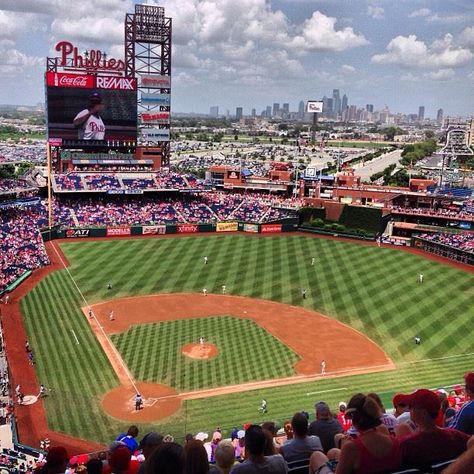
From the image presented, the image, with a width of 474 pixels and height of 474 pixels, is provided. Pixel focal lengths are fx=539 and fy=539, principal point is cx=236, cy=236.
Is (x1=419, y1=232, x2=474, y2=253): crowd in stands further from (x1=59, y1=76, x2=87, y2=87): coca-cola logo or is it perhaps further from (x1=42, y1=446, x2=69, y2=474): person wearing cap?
(x1=42, y1=446, x2=69, y2=474): person wearing cap

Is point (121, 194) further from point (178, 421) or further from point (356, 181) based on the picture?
point (178, 421)

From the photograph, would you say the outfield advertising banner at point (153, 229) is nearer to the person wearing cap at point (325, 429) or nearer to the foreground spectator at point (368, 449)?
the person wearing cap at point (325, 429)

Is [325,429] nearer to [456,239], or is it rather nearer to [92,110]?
[456,239]

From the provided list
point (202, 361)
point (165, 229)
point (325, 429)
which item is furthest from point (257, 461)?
point (165, 229)

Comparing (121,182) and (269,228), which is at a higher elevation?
(121,182)

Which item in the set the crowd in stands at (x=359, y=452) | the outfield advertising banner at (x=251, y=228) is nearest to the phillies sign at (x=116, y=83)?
the outfield advertising banner at (x=251, y=228)

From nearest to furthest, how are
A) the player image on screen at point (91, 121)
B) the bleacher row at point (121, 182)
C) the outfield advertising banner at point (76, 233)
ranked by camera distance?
the outfield advertising banner at point (76, 233) < the player image on screen at point (91, 121) < the bleacher row at point (121, 182)
